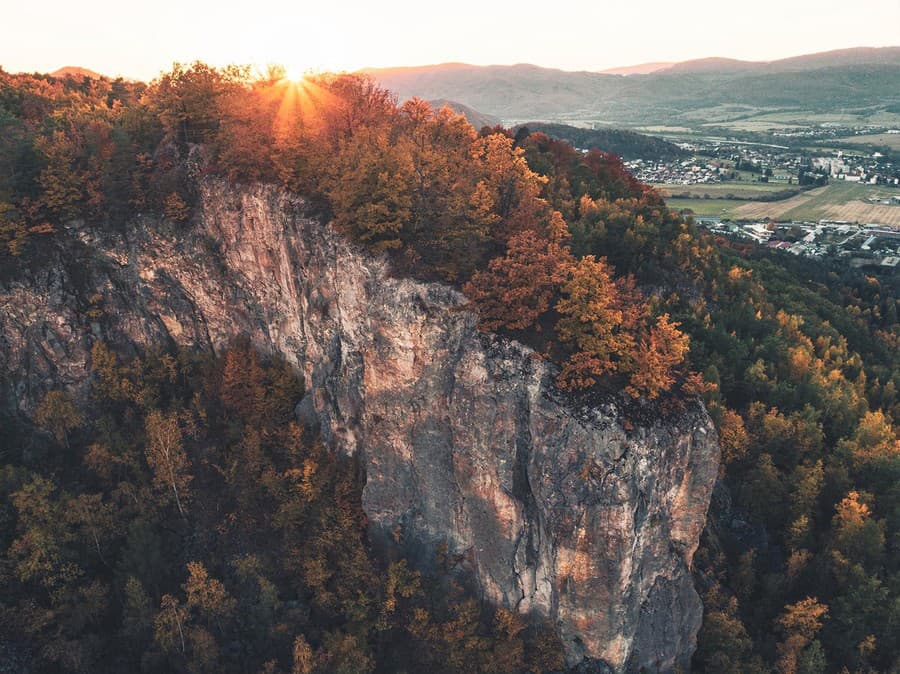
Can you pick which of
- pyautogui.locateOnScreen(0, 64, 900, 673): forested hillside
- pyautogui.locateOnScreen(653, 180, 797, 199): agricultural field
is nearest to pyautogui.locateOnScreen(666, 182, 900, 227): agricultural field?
pyautogui.locateOnScreen(653, 180, 797, 199): agricultural field

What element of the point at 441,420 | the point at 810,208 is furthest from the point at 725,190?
the point at 441,420

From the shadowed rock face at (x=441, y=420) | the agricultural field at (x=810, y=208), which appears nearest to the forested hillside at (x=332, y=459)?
the shadowed rock face at (x=441, y=420)

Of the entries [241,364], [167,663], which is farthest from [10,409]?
[167,663]

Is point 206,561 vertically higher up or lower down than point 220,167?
lower down

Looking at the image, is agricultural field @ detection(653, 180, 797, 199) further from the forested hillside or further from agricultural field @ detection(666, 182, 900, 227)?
the forested hillside

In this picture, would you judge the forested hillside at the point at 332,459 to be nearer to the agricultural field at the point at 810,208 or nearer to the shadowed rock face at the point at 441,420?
the shadowed rock face at the point at 441,420

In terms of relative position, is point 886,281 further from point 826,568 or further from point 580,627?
point 580,627

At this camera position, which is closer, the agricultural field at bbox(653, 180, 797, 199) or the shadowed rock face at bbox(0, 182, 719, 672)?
the shadowed rock face at bbox(0, 182, 719, 672)
